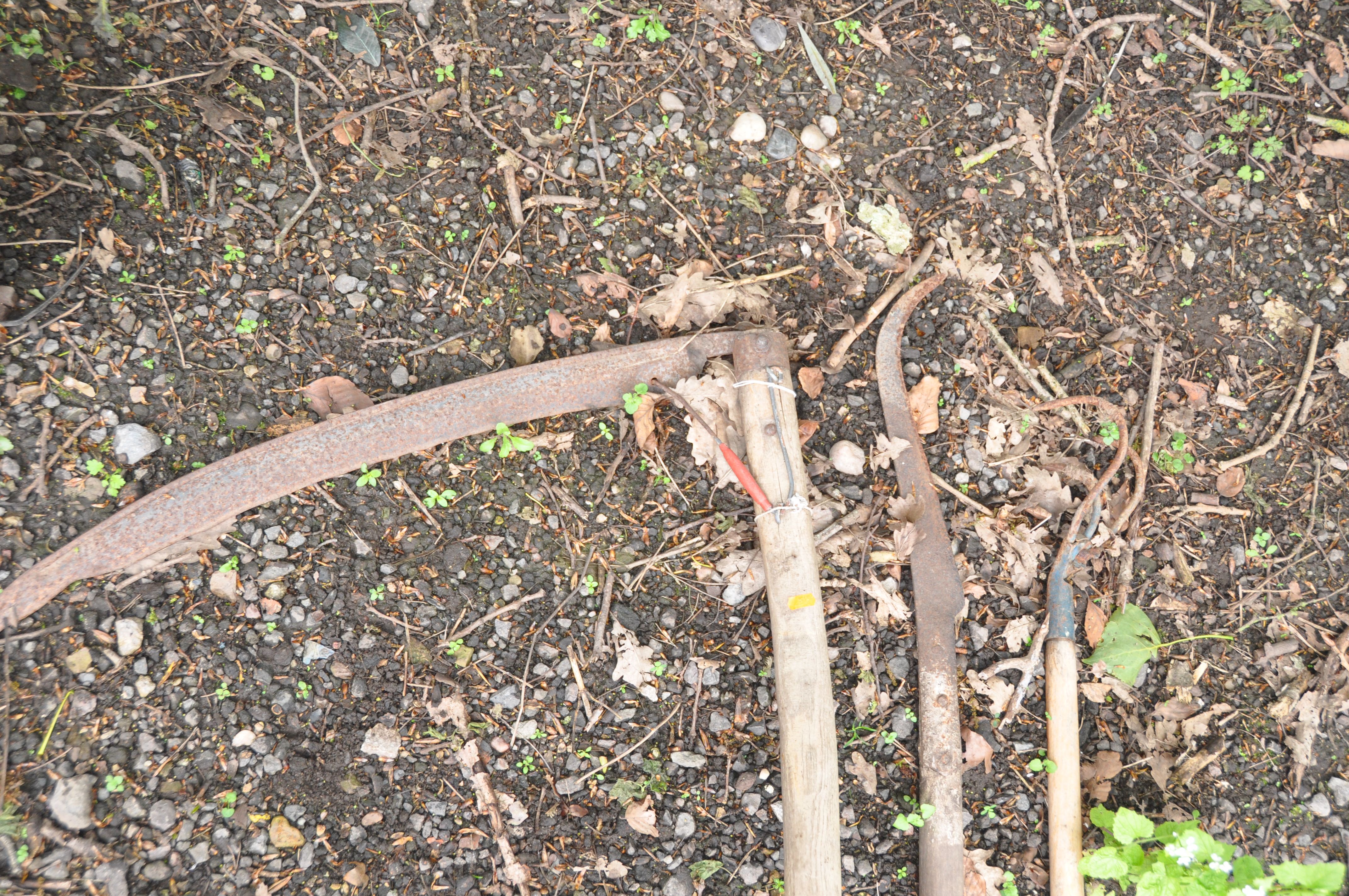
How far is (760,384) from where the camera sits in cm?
232

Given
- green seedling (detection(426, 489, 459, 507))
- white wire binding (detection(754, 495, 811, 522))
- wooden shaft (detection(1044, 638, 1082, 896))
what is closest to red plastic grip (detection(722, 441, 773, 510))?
white wire binding (detection(754, 495, 811, 522))

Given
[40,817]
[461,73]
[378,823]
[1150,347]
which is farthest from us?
[1150,347]

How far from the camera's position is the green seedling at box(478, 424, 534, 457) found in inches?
94.3

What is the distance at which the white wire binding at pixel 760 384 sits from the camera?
91.4 inches

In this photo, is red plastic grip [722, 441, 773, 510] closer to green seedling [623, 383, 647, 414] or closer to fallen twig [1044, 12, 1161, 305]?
green seedling [623, 383, 647, 414]

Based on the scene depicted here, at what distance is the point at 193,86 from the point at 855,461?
2.64 meters

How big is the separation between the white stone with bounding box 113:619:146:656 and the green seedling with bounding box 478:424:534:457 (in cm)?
122

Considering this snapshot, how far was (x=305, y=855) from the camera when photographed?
2.27 meters

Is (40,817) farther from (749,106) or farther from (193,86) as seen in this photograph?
(749,106)

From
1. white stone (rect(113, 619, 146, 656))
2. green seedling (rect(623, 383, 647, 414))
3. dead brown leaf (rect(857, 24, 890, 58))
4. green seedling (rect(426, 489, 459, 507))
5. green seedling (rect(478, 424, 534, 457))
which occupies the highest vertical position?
dead brown leaf (rect(857, 24, 890, 58))

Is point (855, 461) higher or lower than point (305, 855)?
higher

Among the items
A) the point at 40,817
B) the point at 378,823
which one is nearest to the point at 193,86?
the point at 40,817

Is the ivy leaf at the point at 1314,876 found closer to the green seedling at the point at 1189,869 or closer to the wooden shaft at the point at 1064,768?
the green seedling at the point at 1189,869

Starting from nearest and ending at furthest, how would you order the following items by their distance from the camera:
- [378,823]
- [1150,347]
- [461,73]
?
[378,823] < [461,73] < [1150,347]
